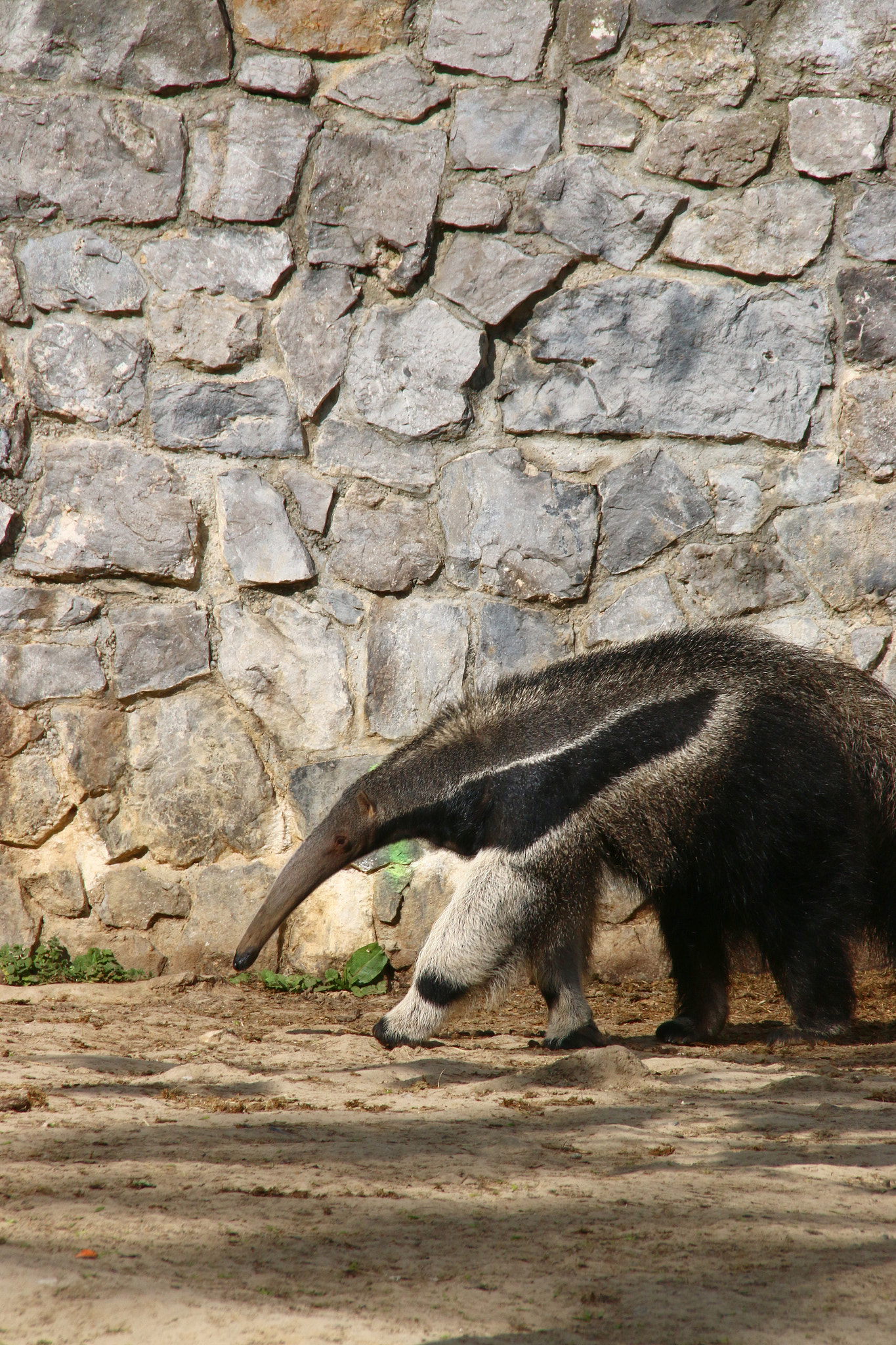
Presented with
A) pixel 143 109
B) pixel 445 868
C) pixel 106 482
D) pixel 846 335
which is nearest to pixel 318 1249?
pixel 445 868

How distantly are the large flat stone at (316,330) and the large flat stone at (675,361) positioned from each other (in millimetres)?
787

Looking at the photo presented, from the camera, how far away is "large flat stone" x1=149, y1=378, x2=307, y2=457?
5164 millimetres

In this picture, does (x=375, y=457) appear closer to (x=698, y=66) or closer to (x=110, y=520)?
(x=110, y=520)

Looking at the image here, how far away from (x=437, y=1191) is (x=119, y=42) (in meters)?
4.96

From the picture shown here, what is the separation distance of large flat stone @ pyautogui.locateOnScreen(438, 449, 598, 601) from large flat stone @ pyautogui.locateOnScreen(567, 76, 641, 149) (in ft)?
4.64

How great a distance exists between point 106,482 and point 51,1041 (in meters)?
2.49

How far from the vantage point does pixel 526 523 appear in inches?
202

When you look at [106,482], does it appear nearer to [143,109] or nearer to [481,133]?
[143,109]

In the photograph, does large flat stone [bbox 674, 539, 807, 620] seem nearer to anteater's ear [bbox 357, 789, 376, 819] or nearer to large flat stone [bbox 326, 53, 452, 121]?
anteater's ear [bbox 357, 789, 376, 819]

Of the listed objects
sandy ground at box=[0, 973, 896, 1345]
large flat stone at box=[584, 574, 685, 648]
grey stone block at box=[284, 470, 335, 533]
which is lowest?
sandy ground at box=[0, 973, 896, 1345]

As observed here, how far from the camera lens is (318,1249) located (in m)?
1.96

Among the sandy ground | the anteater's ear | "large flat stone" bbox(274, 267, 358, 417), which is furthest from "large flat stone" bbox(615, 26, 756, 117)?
the sandy ground

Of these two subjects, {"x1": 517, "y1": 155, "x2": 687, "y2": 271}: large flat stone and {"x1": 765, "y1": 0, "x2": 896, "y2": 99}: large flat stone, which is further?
{"x1": 517, "y1": 155, "x2": 687, "y2": 271}: large flat stone

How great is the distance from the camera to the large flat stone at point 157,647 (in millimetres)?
5180
